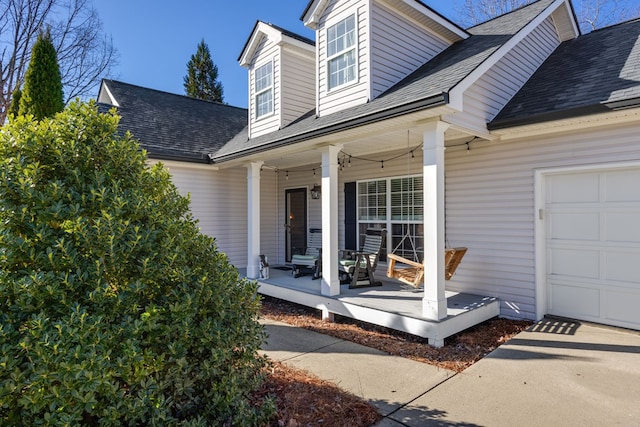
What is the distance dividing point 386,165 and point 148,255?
5.65 m

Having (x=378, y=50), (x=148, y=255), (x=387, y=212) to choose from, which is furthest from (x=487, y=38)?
(x=148, y=255)

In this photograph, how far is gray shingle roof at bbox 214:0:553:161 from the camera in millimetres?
4328

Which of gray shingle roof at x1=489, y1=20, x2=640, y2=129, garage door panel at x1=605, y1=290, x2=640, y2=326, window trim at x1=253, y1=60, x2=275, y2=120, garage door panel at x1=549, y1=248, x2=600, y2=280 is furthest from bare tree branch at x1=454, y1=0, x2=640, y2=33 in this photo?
garage door panel at x1=605, y1=290, x2=640, y2=326

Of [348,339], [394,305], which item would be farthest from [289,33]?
[348,339]

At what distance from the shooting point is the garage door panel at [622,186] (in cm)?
452

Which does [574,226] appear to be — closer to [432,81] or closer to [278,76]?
[432,81]

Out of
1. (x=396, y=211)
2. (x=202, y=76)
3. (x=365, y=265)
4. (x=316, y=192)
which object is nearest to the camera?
(x=365, y=265)

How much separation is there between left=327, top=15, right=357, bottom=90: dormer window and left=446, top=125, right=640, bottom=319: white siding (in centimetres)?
219

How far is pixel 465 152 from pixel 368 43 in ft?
7.70

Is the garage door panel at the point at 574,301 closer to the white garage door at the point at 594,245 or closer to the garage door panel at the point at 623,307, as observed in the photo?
the white garage door at the point at 594,245

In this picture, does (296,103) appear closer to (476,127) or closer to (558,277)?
(476,127)

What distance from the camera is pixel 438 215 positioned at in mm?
4395

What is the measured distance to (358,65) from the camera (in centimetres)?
583

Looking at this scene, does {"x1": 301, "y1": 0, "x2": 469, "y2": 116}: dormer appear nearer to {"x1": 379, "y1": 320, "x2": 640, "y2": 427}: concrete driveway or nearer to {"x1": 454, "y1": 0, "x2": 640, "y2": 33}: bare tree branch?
{"x1": 379, "y1": 320, "x2": 640, "y2": 427}: concrete driveway
